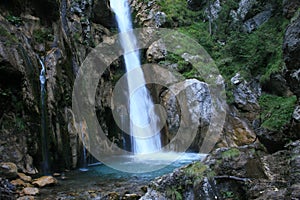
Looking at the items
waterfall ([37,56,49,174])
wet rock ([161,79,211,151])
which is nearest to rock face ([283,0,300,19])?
wet rock ([161,79,211,151])

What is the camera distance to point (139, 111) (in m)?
13.9

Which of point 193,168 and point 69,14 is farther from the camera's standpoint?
point 69,14

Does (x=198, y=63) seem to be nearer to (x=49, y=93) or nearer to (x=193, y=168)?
(x=49, y=93)

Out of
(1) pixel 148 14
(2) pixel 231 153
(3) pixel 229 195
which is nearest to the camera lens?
(3) pixel 229 195

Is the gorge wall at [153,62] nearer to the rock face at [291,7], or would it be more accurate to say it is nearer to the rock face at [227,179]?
the rock face at [291,7]

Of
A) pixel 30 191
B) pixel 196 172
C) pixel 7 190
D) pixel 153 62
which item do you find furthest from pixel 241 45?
pixel 7 190

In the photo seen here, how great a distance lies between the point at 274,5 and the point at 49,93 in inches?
542

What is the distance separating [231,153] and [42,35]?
8.93m

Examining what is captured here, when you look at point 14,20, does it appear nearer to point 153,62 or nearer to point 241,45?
point 153,62

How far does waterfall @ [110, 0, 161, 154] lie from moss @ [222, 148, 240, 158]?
8.06 metres

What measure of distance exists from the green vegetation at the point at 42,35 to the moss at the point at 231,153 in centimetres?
855

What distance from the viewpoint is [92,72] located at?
12836 mm

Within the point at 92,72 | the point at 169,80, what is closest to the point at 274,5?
the point at 169,80

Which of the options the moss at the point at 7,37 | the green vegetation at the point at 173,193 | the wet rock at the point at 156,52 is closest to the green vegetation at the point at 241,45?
the wet rock at the point at 156,52
